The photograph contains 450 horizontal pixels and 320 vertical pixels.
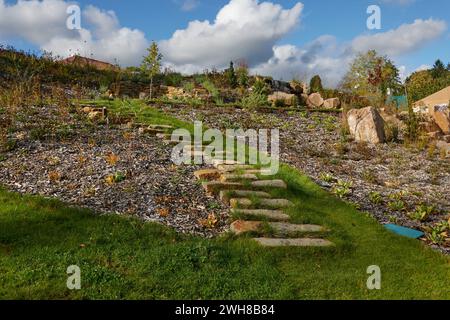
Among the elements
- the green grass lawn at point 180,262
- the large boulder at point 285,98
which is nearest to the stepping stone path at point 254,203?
the green grass lawn at point 180,262

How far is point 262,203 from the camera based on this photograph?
21.5 ft

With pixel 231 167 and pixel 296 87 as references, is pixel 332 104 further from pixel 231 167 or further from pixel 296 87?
pixel 231 167

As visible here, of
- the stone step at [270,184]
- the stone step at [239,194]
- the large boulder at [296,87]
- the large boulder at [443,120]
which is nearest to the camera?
the stone step at [239,194]

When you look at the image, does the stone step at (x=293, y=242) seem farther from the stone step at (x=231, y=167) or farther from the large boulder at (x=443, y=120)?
the large boulder at (x=443, y=120)

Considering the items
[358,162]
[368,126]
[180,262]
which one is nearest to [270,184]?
[180,262]

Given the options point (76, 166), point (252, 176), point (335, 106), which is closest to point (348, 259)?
point (252, 176)

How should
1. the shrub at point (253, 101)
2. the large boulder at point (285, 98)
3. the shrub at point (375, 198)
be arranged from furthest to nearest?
the large boulder at point (285, 98) → the shrub at point (253, 101) → the shrub at point (375, 198)

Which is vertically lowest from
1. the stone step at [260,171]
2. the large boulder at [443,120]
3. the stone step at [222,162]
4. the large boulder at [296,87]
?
the stone step at [260,171]

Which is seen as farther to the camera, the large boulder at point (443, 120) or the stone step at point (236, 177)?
the large boulder at point (443, 120)

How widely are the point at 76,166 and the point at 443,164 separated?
8158 millimetres

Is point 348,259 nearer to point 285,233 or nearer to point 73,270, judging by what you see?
point 285,233

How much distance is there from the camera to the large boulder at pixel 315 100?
17333 millimetres

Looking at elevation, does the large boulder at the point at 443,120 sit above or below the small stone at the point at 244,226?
above

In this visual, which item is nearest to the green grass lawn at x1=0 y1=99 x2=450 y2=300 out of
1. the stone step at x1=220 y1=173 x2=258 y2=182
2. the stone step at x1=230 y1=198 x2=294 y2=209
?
the stone step at x1=230 y1=198 x2=294 y2=209
